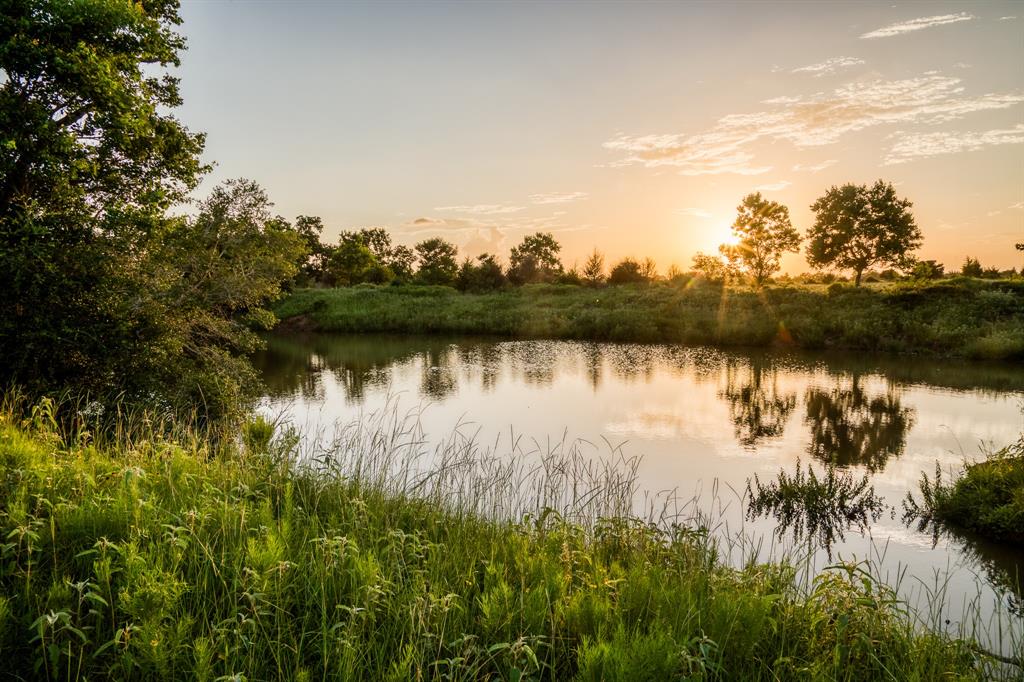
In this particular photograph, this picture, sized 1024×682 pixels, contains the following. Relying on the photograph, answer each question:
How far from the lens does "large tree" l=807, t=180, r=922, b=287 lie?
44188 millimetres

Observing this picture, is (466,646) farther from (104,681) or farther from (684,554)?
(684,554)

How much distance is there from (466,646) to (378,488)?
11.5ft

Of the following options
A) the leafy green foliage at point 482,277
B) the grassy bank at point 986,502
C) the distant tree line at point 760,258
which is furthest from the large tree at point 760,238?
the grassy bank at point 986,502

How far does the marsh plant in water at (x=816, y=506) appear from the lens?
7922 millimetres

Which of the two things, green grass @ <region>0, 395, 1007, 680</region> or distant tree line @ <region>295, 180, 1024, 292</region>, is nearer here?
green grass @ <region>0, 395, 1007, 680</region>

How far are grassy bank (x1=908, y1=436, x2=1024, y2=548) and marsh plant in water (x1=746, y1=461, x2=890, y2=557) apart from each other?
70 cm

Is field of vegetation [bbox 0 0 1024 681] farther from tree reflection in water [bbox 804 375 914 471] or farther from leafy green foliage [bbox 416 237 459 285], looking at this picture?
leafy green foliage [bbox 416 237 459 285]

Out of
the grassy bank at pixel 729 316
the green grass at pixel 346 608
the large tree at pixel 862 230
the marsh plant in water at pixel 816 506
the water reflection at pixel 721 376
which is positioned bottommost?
the marsh plant in water at pixel 816 506

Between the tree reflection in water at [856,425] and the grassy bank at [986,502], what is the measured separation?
2217mm

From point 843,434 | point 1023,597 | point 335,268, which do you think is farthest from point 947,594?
point 335,268

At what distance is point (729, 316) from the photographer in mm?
32281

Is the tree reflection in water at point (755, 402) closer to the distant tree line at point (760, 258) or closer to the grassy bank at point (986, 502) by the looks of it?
the grassy bank at point (986, 502)

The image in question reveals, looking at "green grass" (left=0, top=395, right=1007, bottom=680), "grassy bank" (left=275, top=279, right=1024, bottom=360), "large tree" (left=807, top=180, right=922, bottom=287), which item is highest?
"large tree" (left=807, top=180, right=922, bottom=287)

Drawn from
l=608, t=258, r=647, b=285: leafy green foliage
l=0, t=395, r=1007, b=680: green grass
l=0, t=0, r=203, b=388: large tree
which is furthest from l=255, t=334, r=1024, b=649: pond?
l=608, t=258, r=647, b=285: leafy green foliage
